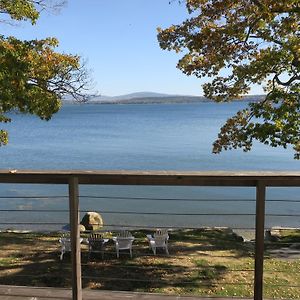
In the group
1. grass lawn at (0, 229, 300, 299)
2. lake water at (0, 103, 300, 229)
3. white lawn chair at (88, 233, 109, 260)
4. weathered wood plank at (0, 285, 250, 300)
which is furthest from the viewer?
lake water at (0, 103, 300, 229)

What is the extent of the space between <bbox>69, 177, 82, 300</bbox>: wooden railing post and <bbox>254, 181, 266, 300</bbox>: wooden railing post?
1312 millimetres

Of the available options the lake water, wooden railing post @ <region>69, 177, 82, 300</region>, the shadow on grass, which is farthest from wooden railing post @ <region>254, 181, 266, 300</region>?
the shadow on grass

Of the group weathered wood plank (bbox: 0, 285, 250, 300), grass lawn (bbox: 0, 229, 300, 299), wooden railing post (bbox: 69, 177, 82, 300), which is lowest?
grass lawn (bbox: 0, 229, 300, 299)

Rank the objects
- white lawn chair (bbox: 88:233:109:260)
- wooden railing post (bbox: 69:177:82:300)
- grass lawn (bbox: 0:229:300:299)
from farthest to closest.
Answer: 1. white lawn chair (bbox: 88:233:109:260)
2. grass lawn (bbox: 0:229:300:299)
3. wooden railing post (bbox: 69:177:82:300)

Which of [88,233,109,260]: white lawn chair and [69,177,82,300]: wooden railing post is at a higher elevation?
[69,177,82,300]: wooden railing post

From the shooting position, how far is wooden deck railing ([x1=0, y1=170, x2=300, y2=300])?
307 centimetres

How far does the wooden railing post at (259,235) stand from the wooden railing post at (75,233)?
4.30 feet

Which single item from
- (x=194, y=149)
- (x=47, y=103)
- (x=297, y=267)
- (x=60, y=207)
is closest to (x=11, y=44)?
(x=47, y=103)

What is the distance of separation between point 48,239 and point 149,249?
3.00 m

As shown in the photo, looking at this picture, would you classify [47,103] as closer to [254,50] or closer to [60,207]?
[254,50]

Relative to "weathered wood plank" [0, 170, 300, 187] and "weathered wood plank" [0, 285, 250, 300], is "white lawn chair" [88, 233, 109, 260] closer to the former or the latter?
"weathered wood plank" [0, 285, 250, 300]

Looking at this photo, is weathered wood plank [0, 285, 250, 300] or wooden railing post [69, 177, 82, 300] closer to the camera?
wooden railing post [69, 177, 82, 300]

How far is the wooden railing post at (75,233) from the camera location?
3.24m

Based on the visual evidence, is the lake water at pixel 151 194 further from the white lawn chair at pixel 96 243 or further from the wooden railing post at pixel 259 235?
the wooden railing post at pixel 259 235
